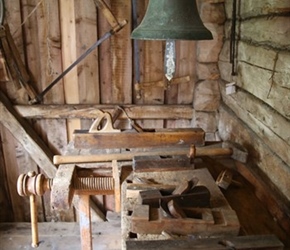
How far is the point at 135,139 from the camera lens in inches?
70.7

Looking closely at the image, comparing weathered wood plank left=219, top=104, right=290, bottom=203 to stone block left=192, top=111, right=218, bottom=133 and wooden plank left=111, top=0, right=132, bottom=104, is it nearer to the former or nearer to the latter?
stone block left=192, top=111, right=218, bottom=133

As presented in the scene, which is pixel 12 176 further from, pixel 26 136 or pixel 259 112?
pixel 259 112

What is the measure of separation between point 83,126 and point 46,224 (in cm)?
84

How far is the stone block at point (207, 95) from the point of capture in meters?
2.42

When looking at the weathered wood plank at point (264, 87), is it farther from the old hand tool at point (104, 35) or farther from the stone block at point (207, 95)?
the old hand tool at point (104, 35)

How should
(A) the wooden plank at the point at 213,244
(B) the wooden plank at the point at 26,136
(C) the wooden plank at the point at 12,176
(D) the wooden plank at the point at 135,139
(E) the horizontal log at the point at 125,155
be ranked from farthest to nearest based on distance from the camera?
1. (C) the wooden plank at the point at 12,176
2. (B) the wooden plank at the point at 26,136
3. (D) the wooden plank at the point at 135,139
4. (E) the horizontal log at the point at 125,155
5. (A) the wooden plank at the point at 213,244

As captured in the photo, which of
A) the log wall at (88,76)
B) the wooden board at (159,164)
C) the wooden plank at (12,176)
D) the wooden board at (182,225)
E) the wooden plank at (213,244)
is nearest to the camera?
the wooden plank at (213,244)

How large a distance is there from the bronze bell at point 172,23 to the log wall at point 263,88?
30 centimetres

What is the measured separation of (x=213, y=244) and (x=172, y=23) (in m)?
0.82

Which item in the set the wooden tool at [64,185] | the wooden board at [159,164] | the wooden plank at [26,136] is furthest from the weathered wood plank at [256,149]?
the wooden plank at [26,136]

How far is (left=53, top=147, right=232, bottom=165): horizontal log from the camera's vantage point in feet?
5.32

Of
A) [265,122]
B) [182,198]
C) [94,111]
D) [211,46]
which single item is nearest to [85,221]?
[182,198]

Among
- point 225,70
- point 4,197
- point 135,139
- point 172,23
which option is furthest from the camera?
point 4,197

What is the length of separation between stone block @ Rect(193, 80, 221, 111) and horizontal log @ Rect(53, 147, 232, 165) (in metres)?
0.72
